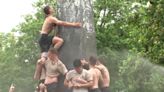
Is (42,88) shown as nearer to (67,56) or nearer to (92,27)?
(67,56)

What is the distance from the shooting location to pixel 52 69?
37.5 ft

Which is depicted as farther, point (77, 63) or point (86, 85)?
point (86, 85)

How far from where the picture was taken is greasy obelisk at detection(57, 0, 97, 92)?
11.8 meters

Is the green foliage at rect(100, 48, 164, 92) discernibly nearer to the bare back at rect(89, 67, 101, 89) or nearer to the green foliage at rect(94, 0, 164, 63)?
the green foliage at rect(94, 0, 164, 63)

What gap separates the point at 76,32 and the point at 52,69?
1.05 metres

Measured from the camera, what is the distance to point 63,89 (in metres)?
11.9

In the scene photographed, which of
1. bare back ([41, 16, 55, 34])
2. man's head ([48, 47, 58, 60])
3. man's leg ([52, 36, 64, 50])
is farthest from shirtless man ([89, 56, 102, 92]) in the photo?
bare back ([41, 16, 55, 34])

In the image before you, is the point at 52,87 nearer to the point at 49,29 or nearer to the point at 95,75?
the point at 95,75

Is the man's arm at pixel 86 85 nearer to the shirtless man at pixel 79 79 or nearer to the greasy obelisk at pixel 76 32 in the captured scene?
the shirtless man at pixel 79 79

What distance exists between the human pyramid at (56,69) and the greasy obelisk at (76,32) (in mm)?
178

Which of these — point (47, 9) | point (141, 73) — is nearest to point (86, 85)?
point (47, 9)

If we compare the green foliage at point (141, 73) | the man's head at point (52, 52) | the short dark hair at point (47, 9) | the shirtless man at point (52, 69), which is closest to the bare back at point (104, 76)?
the shirtless man at point (52, 69)

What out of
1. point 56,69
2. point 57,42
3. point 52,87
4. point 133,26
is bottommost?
point 133,26

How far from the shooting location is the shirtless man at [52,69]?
11.3 meters
